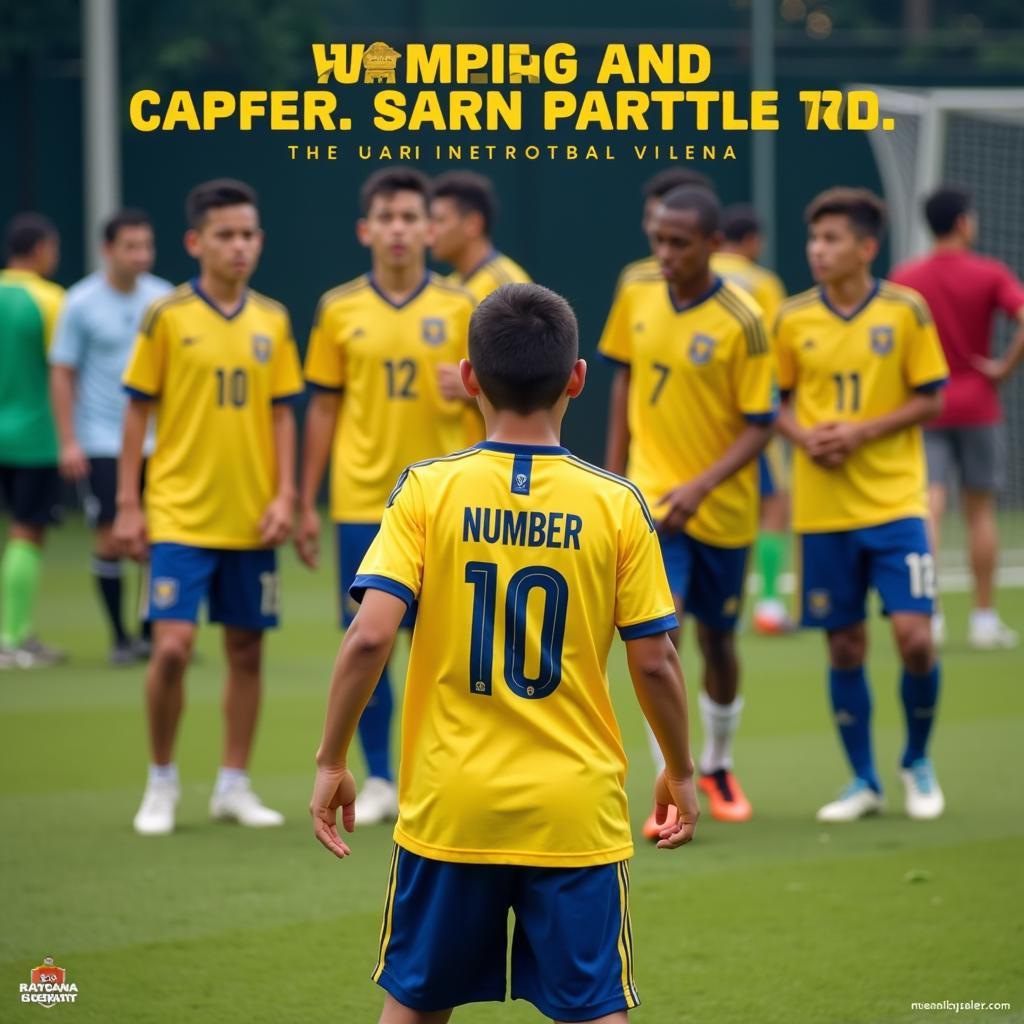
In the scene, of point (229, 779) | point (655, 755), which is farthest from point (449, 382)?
point (655, 755)

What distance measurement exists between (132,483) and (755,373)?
2.27 m

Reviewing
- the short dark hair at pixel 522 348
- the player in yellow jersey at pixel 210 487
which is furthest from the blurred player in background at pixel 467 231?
the short dark hair at pixel 522 348

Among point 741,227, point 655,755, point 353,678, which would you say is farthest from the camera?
point 741,227

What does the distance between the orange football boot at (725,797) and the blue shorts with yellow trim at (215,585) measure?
5.68ft

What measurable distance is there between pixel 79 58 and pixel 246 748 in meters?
13.5

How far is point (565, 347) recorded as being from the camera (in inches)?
140

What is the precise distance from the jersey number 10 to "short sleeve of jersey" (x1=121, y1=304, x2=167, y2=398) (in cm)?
347

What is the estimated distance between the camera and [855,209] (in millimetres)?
6797

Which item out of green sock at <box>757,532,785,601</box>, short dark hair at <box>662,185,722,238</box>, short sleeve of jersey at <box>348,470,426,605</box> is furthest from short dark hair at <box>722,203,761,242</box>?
short sleeve of jersey at <box>348,470,426,605</box>

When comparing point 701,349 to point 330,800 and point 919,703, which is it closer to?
point 919,703

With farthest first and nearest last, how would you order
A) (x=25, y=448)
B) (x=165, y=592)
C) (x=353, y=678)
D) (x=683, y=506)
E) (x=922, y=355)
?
(x=25, y=448) → (x=922, y=355) → (x=165, y=592) → (x=683, y=506) → (x=353, y=678)

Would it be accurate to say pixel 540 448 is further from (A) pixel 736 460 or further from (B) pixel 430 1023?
(A) pixel 736 460

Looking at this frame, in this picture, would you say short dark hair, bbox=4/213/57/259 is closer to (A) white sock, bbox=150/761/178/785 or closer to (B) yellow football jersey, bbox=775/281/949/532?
(A) white sock, bbox=150/761/178/785

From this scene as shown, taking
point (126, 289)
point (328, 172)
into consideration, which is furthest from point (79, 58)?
point (126, 289)
